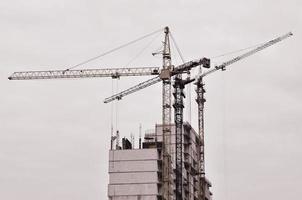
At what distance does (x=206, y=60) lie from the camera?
197 metres
